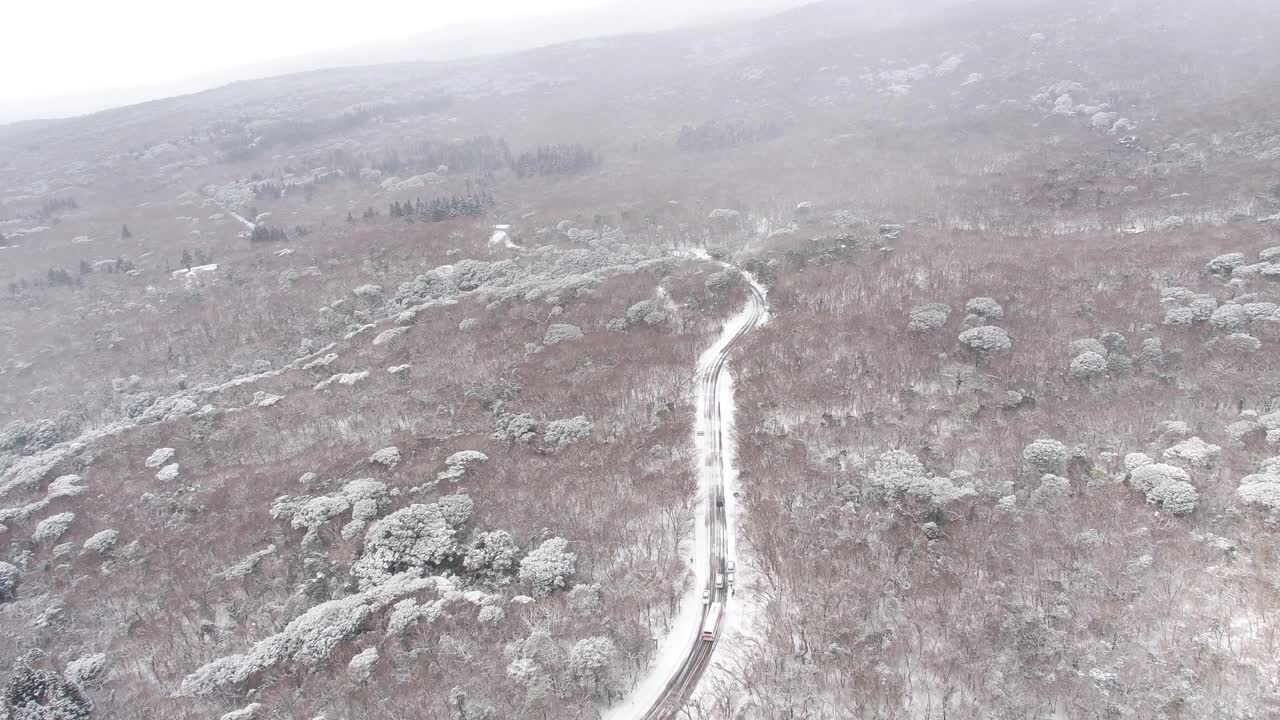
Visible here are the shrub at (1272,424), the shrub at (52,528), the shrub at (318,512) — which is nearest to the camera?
the shrub at (1272,424)

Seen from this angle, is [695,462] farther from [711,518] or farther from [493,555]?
[493,555]

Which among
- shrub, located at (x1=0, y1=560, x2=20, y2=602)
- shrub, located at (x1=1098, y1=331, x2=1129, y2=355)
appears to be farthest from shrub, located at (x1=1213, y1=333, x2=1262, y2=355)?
shrub, located at (x1=0, y1=560, x2=20, y2=602)

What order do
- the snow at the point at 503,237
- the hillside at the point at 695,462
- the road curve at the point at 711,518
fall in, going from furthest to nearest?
the snow at the point at 503,237
the road curve at the point at 711,518
the hillside at the point at 695,462

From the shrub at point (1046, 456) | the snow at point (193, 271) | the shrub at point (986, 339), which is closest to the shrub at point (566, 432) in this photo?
the shrub at point (1046, 456)

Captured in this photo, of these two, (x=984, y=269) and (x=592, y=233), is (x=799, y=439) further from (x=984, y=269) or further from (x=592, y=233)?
(x=592, y=233)

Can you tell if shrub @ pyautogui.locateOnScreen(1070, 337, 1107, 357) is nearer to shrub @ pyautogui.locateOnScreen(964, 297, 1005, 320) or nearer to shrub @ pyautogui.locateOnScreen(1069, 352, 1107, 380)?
shrub @ pyautogui.locateOnScreen(1069, 352, 1107, 380)

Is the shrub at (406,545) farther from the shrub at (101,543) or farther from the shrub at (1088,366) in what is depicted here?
the shrub at (1088,366)

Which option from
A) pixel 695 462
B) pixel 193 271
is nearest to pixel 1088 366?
pixel 695 462
